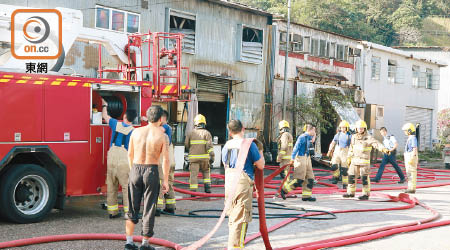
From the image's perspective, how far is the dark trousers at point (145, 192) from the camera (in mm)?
6207

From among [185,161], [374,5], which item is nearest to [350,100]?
[185,161]

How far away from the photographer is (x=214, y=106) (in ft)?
67.3

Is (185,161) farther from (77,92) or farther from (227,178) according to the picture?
(227,178)

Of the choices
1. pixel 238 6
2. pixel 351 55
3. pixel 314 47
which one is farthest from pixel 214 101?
pixel 351 55

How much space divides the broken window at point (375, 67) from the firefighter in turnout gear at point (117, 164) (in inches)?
908

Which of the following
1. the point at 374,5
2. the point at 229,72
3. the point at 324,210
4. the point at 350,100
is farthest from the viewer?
the point at 374,5

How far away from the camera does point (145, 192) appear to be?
20.7 ft

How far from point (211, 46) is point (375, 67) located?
1385 cm

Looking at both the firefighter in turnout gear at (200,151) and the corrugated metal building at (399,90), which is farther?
the corrugated metal building at (399,90)

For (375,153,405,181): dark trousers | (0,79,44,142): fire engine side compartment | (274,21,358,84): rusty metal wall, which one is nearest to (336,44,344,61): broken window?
(274,21,358,84): rusty metal wall

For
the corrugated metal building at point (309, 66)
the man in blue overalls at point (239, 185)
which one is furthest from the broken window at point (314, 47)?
the man in blue overalls at point (239, 185)

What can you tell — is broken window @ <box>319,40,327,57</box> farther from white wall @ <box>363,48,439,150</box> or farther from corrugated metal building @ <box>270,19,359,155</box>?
white wall @ <box>363,48,439,150</box>

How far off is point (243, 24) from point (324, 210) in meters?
11.8

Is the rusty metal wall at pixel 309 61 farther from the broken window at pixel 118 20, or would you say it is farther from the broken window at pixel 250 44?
the broken window at pixel 118 20
